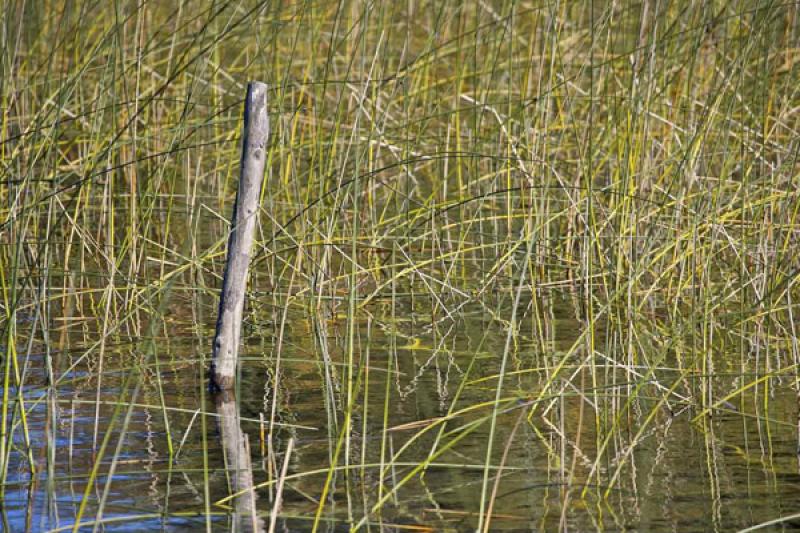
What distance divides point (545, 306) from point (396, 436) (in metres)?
2.11

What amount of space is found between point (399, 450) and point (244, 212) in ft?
3.83

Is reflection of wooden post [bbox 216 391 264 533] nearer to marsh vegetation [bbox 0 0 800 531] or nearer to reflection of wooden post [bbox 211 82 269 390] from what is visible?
marsh vegetation [bbox 0 0 800 531]

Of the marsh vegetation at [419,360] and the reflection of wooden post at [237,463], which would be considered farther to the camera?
the marsh vegetation at [419,360]

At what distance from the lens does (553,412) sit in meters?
5.44

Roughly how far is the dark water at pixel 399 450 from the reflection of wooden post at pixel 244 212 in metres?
0.33

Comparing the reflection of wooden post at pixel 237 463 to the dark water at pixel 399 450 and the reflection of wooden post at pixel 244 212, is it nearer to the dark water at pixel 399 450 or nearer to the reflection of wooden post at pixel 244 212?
the dark water at pixel 399 450

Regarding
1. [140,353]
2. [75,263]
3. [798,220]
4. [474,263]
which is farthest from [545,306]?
[75,263]

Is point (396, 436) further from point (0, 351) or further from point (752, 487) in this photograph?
point (0, 351)

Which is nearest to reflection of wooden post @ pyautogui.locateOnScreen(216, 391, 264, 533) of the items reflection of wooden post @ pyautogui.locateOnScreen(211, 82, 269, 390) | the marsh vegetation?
the marsh vegetation

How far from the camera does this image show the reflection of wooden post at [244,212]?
534 centimetres

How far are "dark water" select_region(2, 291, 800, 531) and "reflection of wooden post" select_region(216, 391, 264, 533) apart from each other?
0.02 metres

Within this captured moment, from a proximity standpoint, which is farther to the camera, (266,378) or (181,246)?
(181,246)

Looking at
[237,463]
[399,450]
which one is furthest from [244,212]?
[399,450]

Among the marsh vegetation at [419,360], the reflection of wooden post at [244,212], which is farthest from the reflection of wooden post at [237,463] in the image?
the reflection of wooden post at [244,212]
